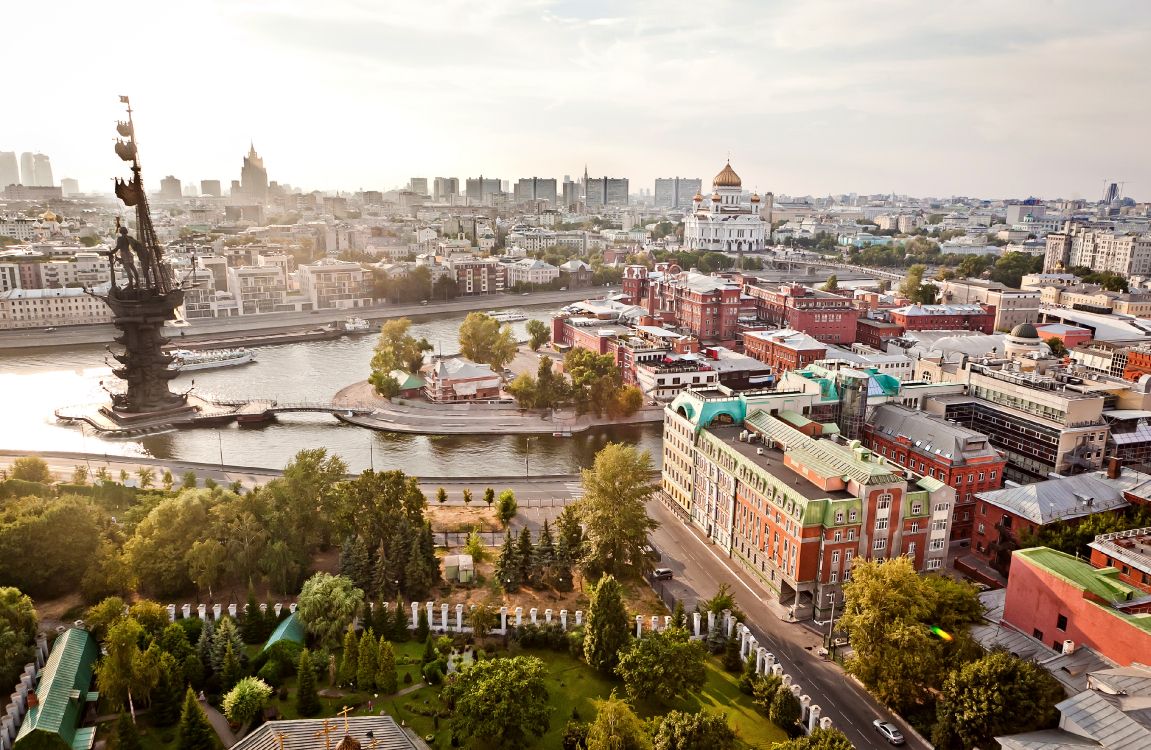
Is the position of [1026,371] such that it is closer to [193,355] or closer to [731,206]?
[193,355]

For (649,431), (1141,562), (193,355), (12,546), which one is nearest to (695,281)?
(649,431)

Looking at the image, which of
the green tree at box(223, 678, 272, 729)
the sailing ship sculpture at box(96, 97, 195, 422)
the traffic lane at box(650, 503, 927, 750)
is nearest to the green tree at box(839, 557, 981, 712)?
the traffic lane at box(650, 503, 927, 750)

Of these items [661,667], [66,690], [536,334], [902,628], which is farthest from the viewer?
[536,334]

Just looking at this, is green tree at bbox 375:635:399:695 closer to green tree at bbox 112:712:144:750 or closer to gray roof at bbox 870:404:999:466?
green tree at bbox 112:712:144:750

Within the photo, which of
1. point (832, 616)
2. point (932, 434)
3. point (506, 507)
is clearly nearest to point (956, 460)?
point (932, 434)

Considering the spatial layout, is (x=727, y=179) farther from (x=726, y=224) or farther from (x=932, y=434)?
(x=932, y=434)
